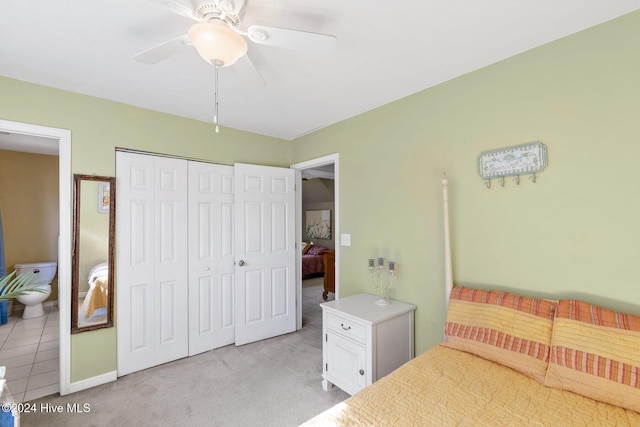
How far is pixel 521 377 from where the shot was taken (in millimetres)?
1471

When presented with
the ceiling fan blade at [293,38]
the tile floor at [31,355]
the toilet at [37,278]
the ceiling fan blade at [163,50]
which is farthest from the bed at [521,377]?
the toilet at [37,278]

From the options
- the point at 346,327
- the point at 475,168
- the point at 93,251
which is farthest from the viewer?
the point at 93,251

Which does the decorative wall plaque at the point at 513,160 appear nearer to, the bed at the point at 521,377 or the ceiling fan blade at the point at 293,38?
the bed at the point at 521,377

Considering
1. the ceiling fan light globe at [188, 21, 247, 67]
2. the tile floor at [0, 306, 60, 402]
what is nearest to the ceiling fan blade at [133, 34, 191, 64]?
the ceiling fan light globe at [188, 21, 247, 67]

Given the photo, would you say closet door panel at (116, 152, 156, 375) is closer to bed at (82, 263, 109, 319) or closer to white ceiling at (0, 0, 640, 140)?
bed at (82, 263, 109, 319)

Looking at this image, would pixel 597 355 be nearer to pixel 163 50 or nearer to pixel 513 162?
pixel 513 162

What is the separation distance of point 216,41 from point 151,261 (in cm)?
223

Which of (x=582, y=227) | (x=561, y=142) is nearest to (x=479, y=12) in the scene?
(x=561, y=142)

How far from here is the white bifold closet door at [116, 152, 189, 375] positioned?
2578 millimetres

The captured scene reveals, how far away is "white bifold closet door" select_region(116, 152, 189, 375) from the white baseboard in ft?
0.24

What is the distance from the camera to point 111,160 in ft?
8.29

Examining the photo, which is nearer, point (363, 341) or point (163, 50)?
point (163, 50)

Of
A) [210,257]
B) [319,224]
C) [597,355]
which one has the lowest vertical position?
[597,355]

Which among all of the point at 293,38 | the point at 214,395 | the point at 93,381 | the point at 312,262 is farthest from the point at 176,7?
the point at 312,262
